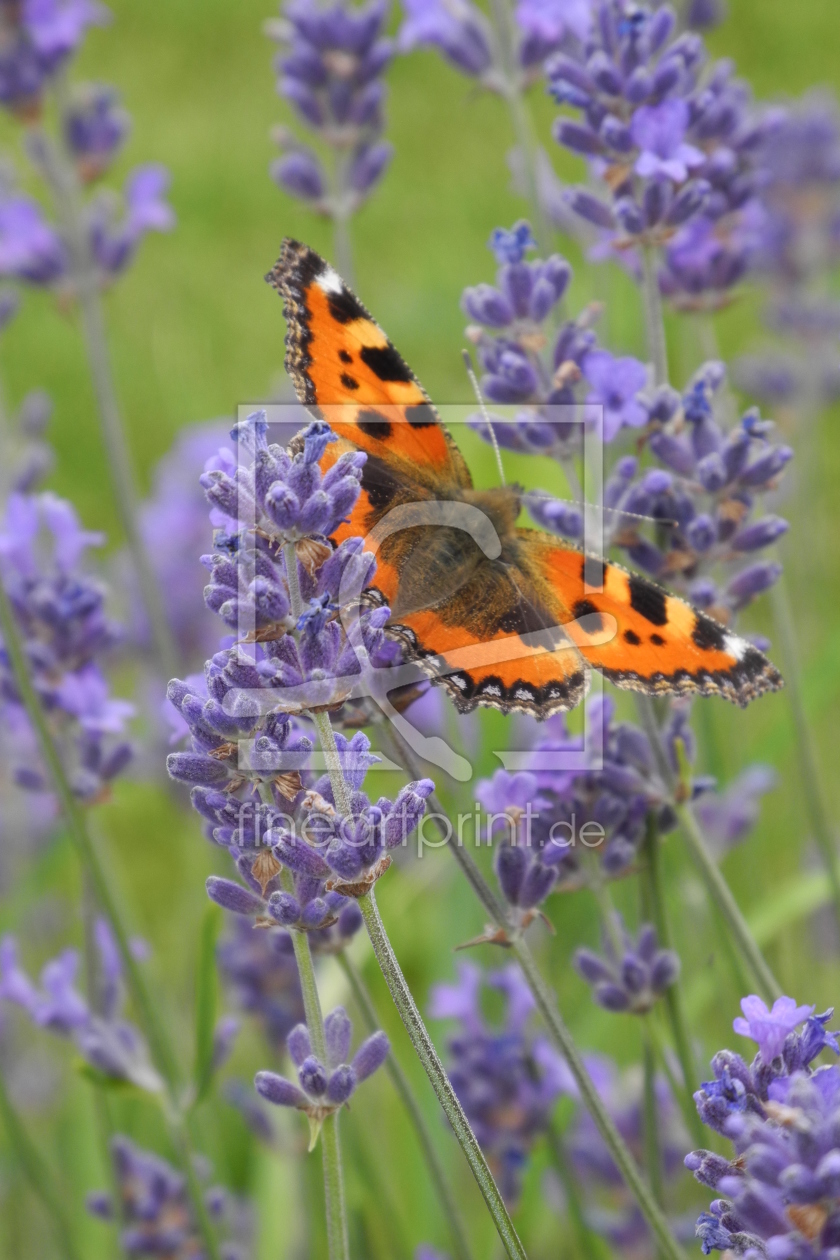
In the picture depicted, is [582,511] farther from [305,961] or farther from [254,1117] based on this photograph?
[254,1117]

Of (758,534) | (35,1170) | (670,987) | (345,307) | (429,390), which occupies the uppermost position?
(429,390)

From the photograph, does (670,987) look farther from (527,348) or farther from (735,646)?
(527,348)

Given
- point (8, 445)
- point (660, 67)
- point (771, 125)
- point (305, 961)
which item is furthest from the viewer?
→ point (8, 445)

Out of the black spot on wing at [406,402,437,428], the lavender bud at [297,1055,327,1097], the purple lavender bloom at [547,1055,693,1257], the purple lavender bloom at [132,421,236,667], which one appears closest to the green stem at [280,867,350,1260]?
the lavender bud at [297,1055,327,1097]

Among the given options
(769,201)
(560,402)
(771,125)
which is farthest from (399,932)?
(769,201)

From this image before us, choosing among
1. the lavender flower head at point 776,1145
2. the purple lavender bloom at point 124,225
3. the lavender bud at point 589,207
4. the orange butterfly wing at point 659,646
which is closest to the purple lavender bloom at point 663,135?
the lavender bud at point 589,207

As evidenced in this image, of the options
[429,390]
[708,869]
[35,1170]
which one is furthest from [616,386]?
[429,390]
